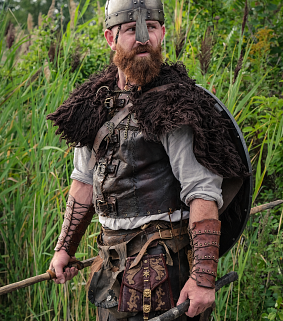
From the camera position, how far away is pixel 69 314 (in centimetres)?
242

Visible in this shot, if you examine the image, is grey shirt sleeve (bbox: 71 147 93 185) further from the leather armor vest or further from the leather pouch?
the leather pouch

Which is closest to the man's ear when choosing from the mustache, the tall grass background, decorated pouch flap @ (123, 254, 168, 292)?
the mustache

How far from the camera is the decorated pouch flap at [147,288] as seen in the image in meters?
1.59

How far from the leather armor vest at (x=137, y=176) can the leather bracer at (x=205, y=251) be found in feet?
0.60

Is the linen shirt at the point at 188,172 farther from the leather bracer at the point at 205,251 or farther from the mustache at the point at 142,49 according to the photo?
the mustache at the point at 142,49

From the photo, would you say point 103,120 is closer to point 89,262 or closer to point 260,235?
point 89,262

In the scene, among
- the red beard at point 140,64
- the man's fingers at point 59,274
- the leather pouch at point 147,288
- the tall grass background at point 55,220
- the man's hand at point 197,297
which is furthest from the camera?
the tall grass background at point 55,220

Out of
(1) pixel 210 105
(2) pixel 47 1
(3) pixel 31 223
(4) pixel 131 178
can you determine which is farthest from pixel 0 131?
(2) pixel 47 1

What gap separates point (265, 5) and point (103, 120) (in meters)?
2.31

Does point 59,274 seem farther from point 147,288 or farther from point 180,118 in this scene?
point 180,118

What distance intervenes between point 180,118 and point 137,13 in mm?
509

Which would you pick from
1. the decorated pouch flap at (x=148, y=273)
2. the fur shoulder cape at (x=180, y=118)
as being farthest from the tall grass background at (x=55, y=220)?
the decorated pouch flap at (x=148, y=273)

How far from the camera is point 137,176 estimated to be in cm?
167

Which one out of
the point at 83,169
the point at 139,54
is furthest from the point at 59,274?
the point at 139,54
